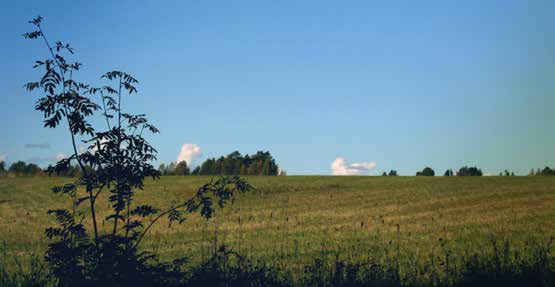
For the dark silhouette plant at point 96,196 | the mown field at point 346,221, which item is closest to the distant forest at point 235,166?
the mown field at point 346,221

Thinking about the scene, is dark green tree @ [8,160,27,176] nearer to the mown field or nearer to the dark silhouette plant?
the mown field

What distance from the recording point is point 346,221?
24516mm

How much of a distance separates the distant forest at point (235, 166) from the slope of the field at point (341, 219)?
4687 centimetres

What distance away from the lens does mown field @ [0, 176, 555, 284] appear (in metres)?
14.8

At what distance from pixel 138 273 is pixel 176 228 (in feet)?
55.8

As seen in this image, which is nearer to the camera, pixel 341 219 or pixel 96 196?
pixel 96 196

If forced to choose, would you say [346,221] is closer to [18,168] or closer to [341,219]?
[341,219]

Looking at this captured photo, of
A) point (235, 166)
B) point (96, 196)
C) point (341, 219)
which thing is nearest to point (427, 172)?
point (235, 166)

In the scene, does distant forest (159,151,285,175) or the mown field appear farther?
distant forest (159,151,285,175)

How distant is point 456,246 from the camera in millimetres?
15078

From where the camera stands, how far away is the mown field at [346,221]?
14.8 metres

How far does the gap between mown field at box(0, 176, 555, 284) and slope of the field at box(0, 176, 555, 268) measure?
0.05 metres

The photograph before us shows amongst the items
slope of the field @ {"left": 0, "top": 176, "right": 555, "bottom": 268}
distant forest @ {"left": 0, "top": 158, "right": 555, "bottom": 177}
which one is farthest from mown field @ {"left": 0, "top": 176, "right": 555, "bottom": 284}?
distant forest @ {"left": 0, "top": 158, "right": 555, "bottom": 177}

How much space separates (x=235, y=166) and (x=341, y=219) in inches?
3226
